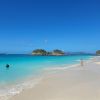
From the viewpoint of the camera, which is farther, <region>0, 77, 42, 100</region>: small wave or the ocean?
the ocean

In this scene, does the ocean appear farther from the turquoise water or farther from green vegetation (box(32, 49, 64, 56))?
green vegetation (box(32, 49, 64, 56))

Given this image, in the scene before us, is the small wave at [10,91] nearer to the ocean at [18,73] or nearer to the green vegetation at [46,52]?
the ocean at [18,73]

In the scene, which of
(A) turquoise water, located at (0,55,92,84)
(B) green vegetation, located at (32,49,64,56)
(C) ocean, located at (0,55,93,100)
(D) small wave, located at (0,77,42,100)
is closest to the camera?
(D) small wave, located at (0,77,42,100)

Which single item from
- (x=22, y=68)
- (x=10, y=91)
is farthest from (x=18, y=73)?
(x=10, y=91)

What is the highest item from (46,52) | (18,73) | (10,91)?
(46,52)

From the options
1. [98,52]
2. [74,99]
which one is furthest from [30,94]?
[98,52]

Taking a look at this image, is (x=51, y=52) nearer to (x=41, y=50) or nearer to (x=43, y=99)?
(x=41, y=50)

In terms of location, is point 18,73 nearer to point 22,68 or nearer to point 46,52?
point 22,68

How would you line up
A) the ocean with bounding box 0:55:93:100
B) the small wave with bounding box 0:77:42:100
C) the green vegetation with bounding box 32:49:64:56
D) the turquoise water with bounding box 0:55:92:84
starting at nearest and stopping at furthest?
the small wave with bounding box 0:77:42:100 < the ocean with bounding box 0:55:93:100 < the turquoise water with bounding box 0:55:92:84 < the green vegetation with bounding box 32:49:64:56

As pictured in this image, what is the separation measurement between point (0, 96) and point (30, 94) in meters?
1.34

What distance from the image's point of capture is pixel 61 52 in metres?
163

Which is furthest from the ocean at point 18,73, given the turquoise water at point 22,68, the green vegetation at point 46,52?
the green vegetation at point 46,52

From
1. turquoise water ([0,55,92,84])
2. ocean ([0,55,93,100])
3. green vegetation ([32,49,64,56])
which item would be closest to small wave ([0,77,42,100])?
ocean ([0,55,93,100])

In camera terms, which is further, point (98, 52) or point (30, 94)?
point (98, 52)
